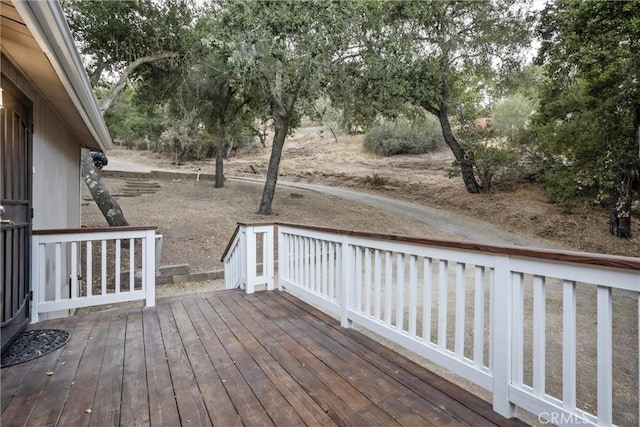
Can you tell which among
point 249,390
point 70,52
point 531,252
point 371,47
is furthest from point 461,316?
point 371,47

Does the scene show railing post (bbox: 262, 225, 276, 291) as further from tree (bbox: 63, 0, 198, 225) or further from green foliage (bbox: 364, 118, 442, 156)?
green foliage (bbox: 364, 118, 442, 156)

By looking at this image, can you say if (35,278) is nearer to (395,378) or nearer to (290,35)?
(395,378)

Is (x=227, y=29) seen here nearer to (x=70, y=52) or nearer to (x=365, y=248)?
(x=70, y=52)

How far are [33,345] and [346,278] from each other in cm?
253

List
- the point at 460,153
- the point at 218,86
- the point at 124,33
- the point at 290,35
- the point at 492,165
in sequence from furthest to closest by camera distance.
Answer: the point at 460,153 → the point at 218,86 → the point at 492,165 → the point at 124,33 → the point at 290,35

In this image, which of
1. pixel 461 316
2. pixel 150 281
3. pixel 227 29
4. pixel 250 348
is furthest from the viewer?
pixel 227 29

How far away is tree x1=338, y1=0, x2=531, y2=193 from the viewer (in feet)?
28.2

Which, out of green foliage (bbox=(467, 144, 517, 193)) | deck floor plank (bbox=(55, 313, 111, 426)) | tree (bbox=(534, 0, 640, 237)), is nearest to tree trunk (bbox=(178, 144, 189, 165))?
green foliage (bbox=(467, 144, 517, 193))

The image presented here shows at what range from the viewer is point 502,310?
6.21 feet

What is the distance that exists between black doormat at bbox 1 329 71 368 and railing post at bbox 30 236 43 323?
0.26 metres

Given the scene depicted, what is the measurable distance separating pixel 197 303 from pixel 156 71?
869 centimetres

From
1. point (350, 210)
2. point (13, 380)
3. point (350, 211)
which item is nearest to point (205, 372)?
point (13, 380)

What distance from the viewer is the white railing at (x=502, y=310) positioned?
1577mm

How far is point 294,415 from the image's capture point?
1933 millimetres
